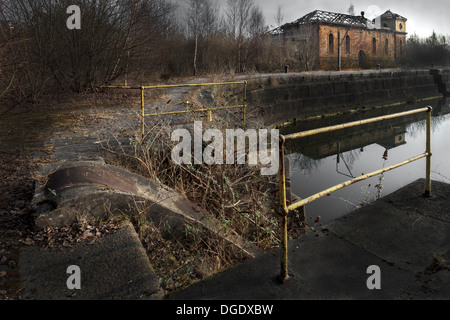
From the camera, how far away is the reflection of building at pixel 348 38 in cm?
3475

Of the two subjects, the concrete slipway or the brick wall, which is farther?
the brick wall

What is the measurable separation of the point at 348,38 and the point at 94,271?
138 ft

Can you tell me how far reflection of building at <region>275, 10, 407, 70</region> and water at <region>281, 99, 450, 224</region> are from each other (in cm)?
1362

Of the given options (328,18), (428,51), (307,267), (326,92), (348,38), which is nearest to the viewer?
(307,267)

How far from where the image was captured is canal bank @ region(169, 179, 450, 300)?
2324mm

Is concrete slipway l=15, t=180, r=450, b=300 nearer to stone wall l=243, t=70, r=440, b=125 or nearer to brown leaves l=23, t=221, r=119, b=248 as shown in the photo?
brown leaves l=23, t=221, r=119, b=248

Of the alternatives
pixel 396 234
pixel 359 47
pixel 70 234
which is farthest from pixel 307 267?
pixel 359 47

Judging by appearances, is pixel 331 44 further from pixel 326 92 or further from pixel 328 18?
pixel 326 92

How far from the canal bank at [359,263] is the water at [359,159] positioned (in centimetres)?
287

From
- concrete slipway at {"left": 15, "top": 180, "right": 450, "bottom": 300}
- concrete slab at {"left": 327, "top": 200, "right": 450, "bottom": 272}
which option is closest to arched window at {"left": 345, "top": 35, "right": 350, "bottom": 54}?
concrete slab at {"left": 327, "top": 200, "right": 450, "bottom": 272}

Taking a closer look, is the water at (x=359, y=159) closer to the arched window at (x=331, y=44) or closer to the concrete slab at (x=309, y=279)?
the concrete slab at (x=309, y=279)

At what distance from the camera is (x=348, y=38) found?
39.8m
